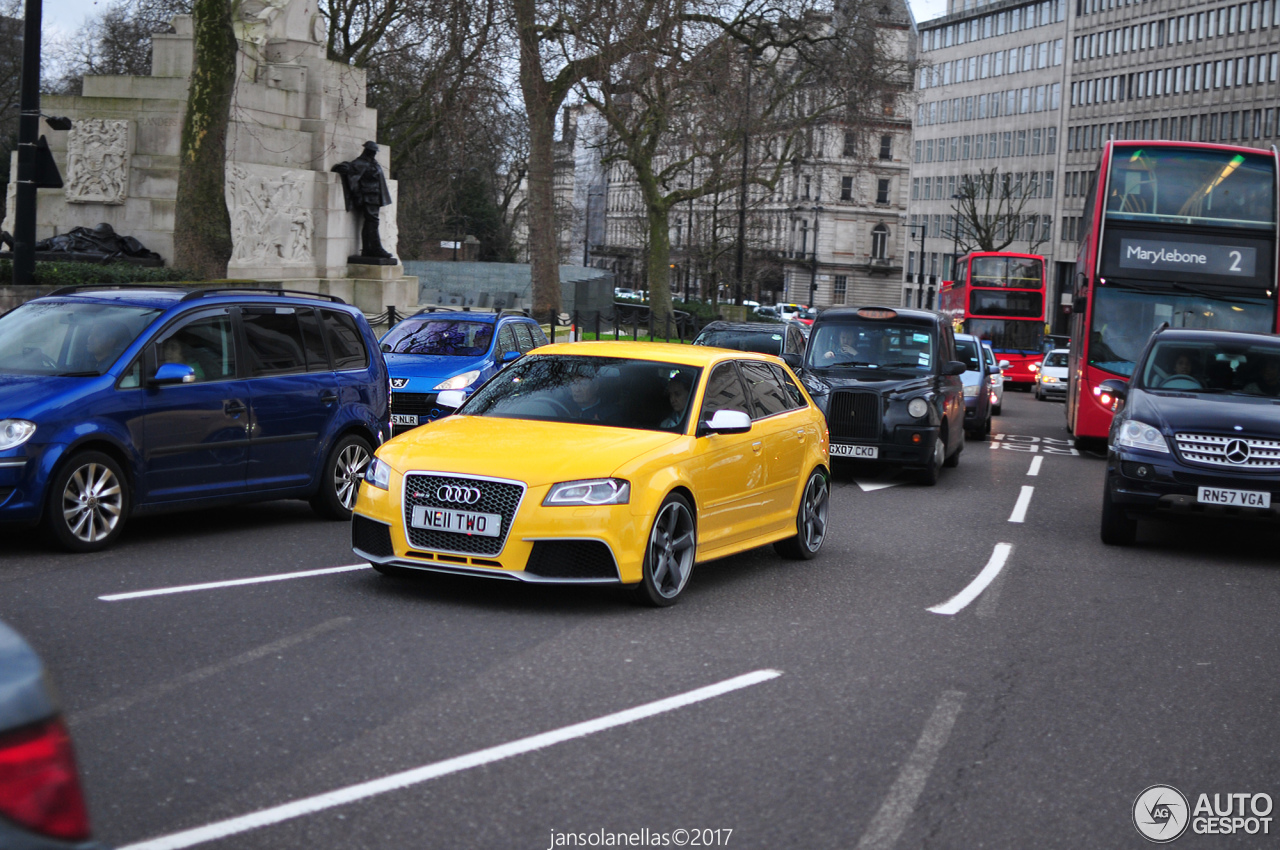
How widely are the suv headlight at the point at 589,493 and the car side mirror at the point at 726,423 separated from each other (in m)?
1.00

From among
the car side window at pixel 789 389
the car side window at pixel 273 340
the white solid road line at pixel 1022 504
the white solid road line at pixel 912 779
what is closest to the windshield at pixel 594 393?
the car side window at pixel 789 389

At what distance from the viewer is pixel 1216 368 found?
13.2m

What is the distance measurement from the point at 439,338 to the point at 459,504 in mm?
11211

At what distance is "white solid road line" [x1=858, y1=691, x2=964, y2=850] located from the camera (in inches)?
187

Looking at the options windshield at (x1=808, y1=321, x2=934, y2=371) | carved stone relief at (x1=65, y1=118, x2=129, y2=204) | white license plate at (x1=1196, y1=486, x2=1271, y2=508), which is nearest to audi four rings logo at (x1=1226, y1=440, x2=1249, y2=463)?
white license plate at (x1=1196, y1=486, x2=1271, y2=508)

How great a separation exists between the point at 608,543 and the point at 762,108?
44.2m

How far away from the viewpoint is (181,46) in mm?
30266

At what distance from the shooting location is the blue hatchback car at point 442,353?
58.1ft

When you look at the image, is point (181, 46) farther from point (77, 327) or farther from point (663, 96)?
point (77, 327)

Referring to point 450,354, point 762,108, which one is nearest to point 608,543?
point 450,354

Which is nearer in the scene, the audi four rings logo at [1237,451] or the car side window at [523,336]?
the audi four rings logo at [1237,451]

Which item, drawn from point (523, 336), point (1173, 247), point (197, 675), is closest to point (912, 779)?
point (197, 675)

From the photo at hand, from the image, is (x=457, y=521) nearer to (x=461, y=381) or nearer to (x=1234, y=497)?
(x=1234, y=497)

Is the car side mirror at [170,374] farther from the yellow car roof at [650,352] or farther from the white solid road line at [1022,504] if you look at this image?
the white solid road line at [1022,504]
